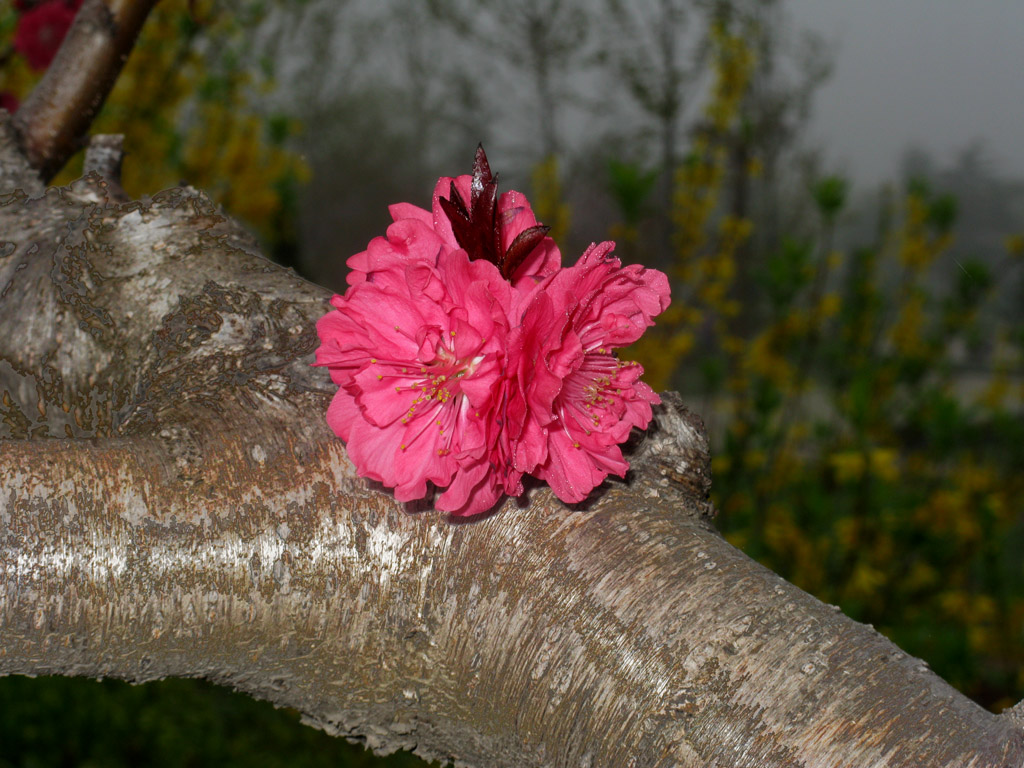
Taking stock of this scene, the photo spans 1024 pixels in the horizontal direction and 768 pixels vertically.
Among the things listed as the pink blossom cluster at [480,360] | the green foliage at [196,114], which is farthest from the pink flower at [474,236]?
the green foliage at [196,114]

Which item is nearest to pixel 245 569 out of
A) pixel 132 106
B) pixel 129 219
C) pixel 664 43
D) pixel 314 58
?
pixel 129 219

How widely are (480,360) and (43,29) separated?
1.86m

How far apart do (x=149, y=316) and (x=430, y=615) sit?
0.54m

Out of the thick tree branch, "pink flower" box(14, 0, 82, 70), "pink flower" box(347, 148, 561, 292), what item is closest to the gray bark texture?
"pink flower" box(347, 148, 561, 292)

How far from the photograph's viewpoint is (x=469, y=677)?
2.26ft

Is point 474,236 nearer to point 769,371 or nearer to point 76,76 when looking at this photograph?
point 76,76

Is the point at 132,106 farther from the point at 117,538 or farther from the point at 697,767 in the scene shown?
the point at 697,767

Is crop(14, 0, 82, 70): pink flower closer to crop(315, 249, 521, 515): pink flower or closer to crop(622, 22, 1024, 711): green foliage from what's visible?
crop(315, 249, 521, 515): pink flower

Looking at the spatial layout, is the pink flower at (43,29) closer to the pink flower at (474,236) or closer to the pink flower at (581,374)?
the pink flower at (474,236)

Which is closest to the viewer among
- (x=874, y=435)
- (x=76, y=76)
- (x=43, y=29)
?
(x=76, y=76)

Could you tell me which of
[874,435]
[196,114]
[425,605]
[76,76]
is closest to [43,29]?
[76,76]

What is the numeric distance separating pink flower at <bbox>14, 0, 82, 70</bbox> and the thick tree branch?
0.72 metres

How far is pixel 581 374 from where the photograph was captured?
0.71 metres

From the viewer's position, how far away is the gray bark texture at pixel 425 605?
582 millimetres
